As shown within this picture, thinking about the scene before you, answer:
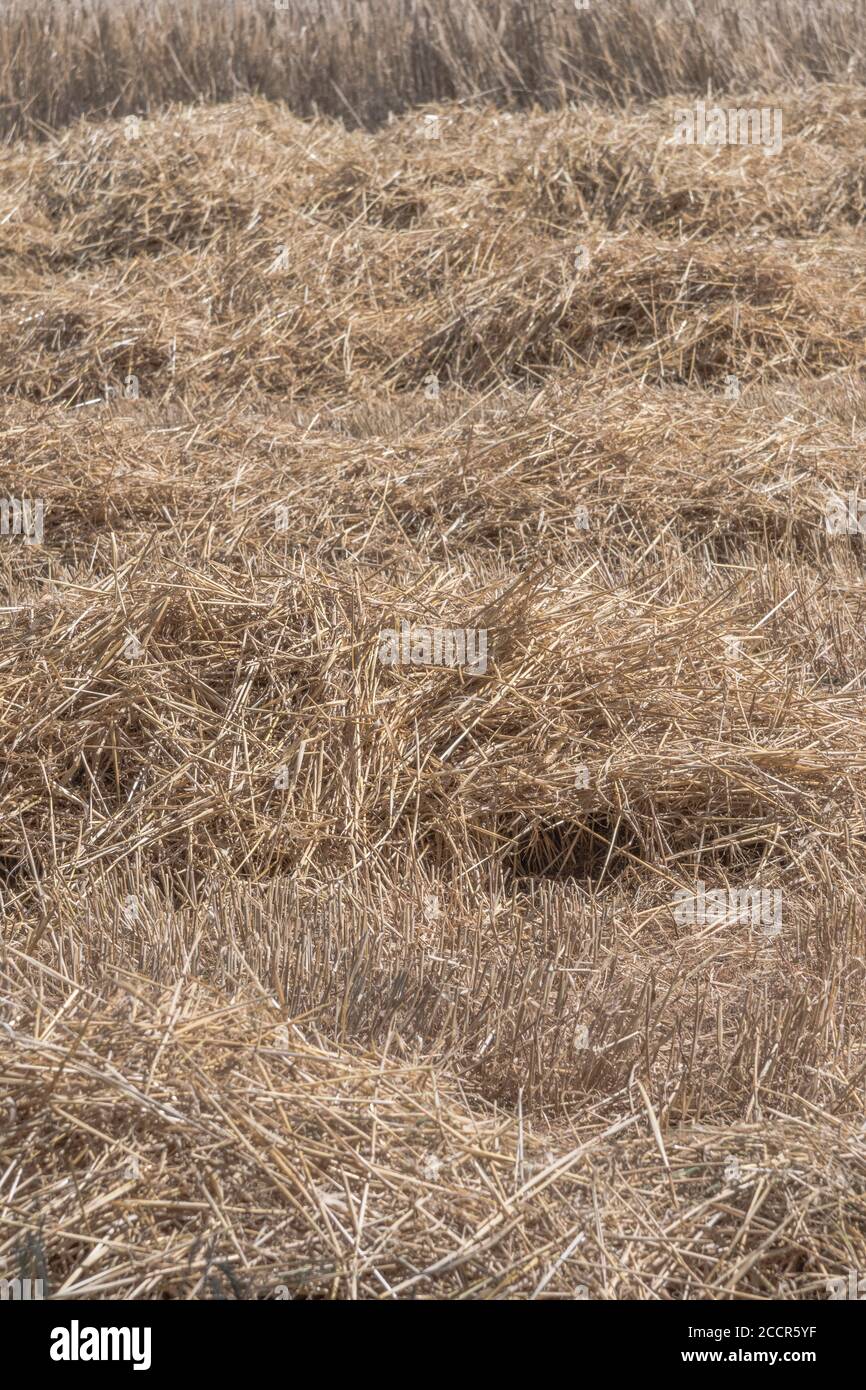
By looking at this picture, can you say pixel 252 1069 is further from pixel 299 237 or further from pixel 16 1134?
pixel 299 237

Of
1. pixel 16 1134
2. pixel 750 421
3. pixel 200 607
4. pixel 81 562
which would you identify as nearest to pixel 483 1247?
pixel 16 1134

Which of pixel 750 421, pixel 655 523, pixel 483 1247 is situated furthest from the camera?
pixel 750 421

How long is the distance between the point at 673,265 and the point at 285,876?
4308 mm

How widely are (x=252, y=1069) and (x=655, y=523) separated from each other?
9.71 feet

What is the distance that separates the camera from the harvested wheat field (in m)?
1.97

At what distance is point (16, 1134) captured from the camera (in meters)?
1.98

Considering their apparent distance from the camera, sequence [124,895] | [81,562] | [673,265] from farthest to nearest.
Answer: [673,265] → [81,562] → [124,895]

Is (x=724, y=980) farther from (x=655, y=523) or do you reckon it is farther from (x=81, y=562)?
(x=81, y=562)

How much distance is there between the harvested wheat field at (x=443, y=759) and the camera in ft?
6.48

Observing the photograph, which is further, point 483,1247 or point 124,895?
point 124,895

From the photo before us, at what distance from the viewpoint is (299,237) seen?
23.5 ft

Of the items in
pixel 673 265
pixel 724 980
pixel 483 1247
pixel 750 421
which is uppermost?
pixel 673 265

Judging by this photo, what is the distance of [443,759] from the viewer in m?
3.32

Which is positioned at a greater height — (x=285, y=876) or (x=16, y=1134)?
(x=16, y=1134)
